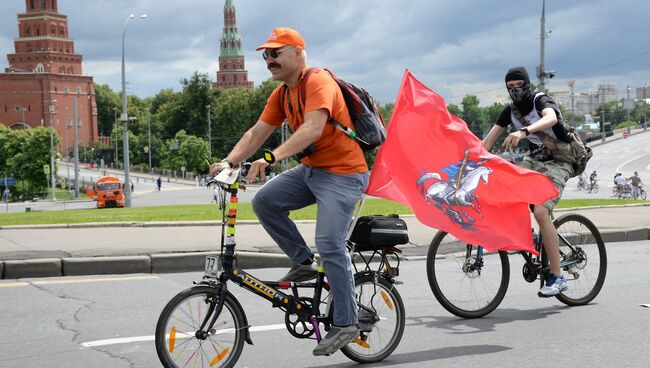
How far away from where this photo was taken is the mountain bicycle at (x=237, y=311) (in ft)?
15.5

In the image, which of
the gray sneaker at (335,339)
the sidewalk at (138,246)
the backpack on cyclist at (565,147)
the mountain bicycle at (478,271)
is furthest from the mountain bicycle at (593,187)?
the gray sneaker at (335,339)

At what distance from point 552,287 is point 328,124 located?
9.15 ft

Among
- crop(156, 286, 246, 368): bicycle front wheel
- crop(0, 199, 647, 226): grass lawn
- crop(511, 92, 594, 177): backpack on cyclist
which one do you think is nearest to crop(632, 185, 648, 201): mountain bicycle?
crop(0, 199, 647, 226): grass lawn

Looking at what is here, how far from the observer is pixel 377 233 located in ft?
17.5

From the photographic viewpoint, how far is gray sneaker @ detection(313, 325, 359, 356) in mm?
5109

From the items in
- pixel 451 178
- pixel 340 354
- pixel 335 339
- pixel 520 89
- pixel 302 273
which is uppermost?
pixel 520 89

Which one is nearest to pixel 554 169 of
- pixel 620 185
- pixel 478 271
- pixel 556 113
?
pixel 556 113

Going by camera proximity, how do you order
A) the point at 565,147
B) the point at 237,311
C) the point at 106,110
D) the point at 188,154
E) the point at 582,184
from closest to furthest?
the point at 237,311 → the point at 565,147 → the point at 582,184 → the point at 188,154 → the point at 106,110

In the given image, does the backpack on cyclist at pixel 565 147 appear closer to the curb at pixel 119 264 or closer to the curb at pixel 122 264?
the curb at pixel 122 264

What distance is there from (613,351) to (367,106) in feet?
7.39

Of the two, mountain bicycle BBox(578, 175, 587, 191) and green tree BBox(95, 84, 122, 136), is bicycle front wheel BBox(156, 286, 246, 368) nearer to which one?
mountain bicycle BBox(578, 175, 587, 191)

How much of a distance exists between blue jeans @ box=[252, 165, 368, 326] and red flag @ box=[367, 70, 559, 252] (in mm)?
571

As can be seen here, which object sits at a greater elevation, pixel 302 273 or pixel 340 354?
pixel 302 273

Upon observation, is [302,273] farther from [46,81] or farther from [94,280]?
[46,81]
